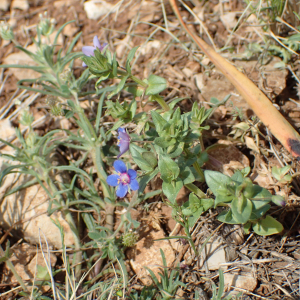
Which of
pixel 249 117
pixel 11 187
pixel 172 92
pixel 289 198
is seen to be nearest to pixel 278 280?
pixel 289 198

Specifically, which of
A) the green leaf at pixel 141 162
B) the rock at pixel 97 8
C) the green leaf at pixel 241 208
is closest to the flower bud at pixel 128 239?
the green leaf at pixel 141 162

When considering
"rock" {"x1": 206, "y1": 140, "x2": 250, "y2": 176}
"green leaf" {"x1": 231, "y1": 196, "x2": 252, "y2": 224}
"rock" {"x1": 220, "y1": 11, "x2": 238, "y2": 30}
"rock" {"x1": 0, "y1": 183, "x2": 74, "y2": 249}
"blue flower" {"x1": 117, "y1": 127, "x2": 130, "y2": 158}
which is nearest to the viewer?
"green leaf" {"x1": 231, "y1": 196, "x2": 252, "y2": 224}

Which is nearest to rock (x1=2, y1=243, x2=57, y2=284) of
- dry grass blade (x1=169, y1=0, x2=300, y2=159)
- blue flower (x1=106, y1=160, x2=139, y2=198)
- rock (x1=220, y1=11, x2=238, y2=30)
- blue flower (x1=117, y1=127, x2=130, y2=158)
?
blue flower (x1=106, y1=160, x2=139, y2=198)

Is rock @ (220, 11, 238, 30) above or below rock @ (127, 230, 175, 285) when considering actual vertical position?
above

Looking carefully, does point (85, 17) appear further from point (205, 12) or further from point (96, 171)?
point (96, 171)

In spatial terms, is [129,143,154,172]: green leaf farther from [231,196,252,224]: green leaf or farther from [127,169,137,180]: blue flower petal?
[231,196,252,224]: green leaf

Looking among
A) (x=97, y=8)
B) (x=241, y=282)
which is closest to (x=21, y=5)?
(x=97, y=8)
